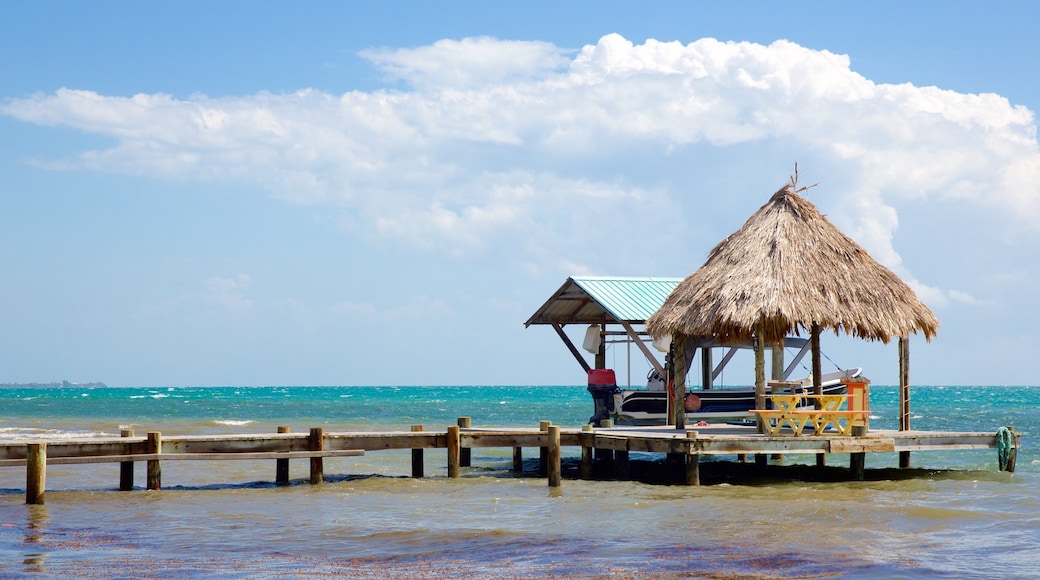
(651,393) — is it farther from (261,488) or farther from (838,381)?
(261,488)

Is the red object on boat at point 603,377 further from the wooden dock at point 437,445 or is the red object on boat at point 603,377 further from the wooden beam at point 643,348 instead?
the wooden dock at point 437,445

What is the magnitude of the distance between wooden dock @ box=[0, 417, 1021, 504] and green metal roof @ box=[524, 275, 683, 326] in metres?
3.31

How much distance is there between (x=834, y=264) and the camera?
1966 cm

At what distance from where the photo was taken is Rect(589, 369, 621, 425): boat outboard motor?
80.0 feet

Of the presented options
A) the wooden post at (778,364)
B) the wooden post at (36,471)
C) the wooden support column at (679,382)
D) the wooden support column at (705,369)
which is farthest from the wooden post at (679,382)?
the wooden post at (36,471)

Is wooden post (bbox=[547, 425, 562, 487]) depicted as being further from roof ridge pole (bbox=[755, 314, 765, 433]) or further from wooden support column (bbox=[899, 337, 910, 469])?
wooden support column (bbox=[899, 337, 910, 469])

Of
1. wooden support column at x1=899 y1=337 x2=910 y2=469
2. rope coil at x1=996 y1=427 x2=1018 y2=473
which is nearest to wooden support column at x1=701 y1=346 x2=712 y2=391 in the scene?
wooden support column at x1=899 y1=337 x2=910 y2=469

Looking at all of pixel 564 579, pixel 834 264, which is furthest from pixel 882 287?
pixel 564 579

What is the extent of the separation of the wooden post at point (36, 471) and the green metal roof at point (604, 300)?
1094cm

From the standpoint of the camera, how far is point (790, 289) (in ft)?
61.5

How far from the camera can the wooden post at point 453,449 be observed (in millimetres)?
19327

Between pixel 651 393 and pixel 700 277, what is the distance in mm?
4109

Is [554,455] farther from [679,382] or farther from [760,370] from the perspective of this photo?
[760,370]

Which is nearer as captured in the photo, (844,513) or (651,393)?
(844,513)
